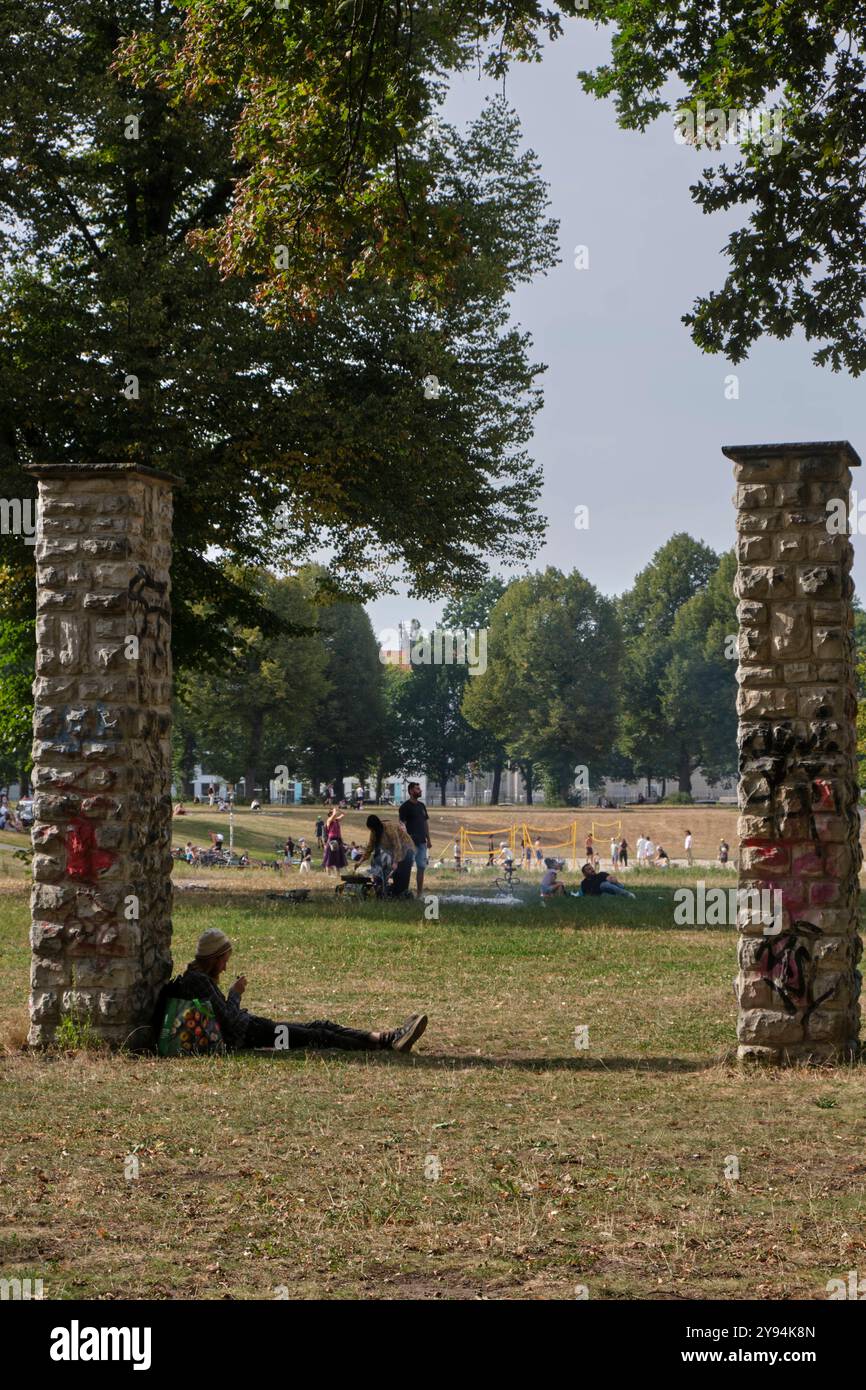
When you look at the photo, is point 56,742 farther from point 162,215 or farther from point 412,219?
point 162,215

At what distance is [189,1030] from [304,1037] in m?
0.82

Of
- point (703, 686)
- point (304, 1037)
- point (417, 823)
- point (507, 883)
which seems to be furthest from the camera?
point (703, 686)

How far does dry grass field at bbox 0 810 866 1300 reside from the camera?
5.73 m

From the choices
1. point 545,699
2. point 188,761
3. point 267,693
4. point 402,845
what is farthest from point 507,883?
point 545,699

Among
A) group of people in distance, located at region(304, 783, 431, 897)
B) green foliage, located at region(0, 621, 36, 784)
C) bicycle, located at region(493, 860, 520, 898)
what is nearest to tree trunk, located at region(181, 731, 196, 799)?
bicycle, located at region(493, 860, 520, 898)

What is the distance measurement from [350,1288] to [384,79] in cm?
946

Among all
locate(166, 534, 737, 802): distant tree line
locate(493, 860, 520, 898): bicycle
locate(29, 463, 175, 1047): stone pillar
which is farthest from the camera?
locate(166, 534, 737, 802): distant tree line

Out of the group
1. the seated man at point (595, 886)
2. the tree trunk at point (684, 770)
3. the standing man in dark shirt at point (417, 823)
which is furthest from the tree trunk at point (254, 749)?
the standing man in dark shirt at point (417, 823)

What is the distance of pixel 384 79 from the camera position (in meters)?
11.8

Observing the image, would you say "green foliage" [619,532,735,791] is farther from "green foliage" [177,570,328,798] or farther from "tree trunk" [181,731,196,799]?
"tree trunk" [181,731,196,799]

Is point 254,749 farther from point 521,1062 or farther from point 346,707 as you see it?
point 521,1062

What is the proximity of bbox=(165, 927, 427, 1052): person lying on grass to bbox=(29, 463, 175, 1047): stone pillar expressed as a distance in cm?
34

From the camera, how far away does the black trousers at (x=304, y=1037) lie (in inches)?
422

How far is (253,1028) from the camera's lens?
1077cm
